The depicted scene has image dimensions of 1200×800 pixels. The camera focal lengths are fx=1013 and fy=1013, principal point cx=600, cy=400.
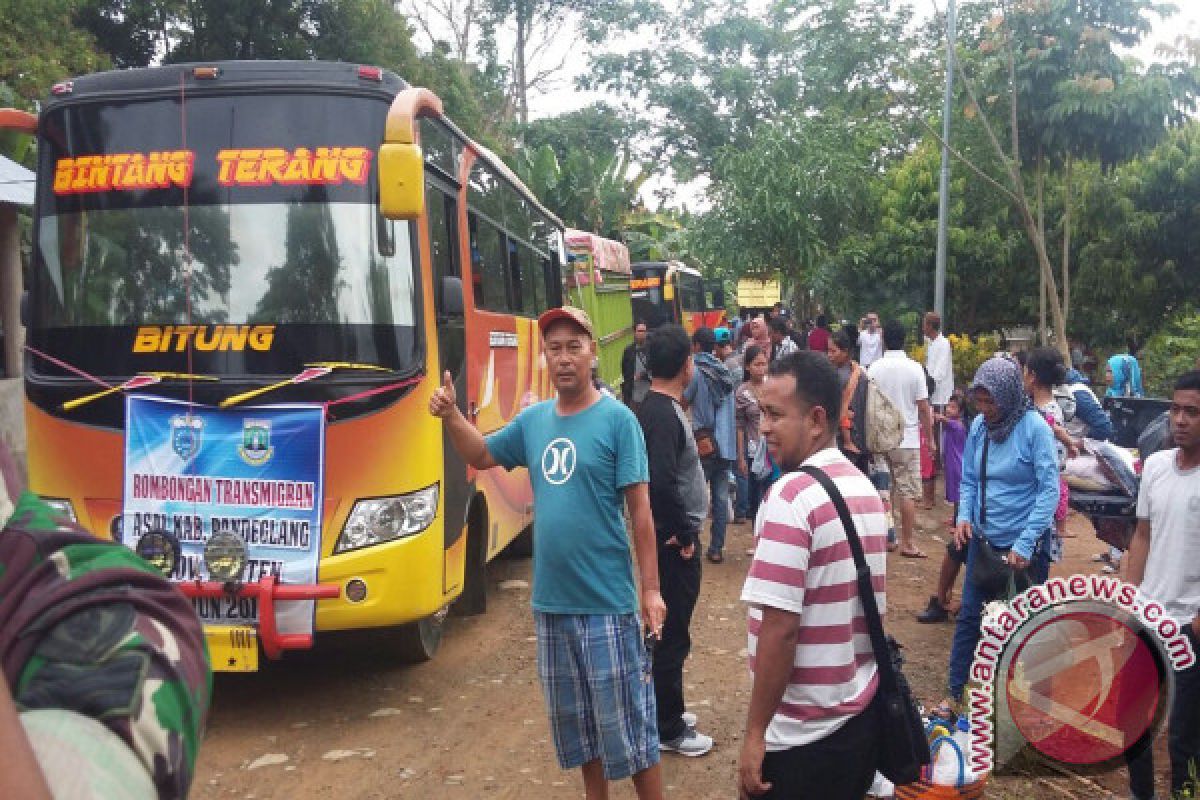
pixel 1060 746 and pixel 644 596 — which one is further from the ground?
pixel 644 596

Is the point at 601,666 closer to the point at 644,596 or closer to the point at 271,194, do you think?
the point at 644,596

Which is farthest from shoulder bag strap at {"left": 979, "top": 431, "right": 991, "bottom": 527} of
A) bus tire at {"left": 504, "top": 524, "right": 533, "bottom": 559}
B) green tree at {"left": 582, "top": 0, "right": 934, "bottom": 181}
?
green tree at {"left": 582, "top": 0, "right": 934, "bottom": 181}

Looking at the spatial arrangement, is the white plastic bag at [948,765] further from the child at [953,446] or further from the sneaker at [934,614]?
the child at [953,446]

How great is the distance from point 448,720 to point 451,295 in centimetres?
230

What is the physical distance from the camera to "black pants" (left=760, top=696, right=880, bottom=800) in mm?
2707

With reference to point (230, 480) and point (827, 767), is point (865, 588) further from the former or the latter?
point (230, 480)

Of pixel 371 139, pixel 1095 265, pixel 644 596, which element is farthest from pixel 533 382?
pixel 1095 265

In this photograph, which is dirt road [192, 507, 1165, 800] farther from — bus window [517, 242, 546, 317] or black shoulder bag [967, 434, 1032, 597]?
bus window [517, 242, 546, 317]

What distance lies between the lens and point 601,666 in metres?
3.65

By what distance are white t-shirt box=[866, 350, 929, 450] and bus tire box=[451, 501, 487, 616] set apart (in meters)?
3.98

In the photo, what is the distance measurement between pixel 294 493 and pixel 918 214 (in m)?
18.7

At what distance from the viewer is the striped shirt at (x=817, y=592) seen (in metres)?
2.65

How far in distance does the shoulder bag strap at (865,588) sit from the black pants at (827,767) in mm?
135

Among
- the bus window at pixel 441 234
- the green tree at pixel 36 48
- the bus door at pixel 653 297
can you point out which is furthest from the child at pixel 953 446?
the bus door at pixel 653 297
